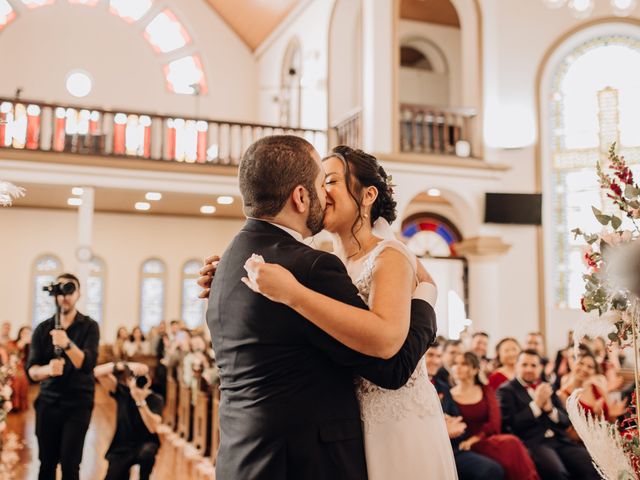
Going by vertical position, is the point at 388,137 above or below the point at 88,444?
above

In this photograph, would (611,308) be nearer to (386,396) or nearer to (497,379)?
(386,396)

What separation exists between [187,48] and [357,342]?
17.0 metres

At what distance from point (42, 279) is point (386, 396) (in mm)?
16424

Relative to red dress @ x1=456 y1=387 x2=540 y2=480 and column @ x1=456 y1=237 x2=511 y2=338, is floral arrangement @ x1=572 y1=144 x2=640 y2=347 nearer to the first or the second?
red dress @ x1=456 y1=387 x2=540 y2=480

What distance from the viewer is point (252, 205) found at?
1827 millimetres

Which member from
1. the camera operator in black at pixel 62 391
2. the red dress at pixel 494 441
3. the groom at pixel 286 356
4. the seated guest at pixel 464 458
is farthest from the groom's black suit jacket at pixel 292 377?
the red dress at pixel 494 441

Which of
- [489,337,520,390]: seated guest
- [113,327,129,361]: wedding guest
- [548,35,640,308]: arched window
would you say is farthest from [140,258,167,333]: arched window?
[489,337,520,390]: seated guest

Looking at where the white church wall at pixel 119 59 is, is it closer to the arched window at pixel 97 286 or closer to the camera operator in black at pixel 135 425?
the arched window at pixel 97 286

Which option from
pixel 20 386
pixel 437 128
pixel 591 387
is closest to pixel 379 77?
pixel 437 128

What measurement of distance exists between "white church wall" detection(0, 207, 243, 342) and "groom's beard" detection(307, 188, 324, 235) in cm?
1606

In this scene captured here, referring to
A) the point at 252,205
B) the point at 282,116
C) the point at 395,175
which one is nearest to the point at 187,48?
the point at 282,116

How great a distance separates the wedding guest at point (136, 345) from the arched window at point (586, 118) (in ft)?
27.2

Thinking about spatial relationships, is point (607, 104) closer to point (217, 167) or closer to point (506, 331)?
point (506, 331)

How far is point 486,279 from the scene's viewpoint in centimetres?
1216
